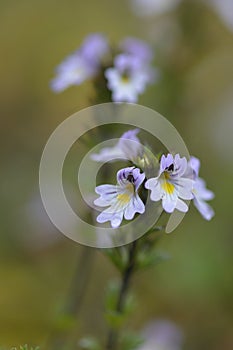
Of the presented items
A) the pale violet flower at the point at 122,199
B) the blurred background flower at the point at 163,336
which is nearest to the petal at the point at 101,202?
the pale violet flower at the point at 122,199

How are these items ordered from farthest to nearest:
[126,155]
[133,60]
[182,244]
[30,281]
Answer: [182,244], [30,281], [133,60], [126,155]

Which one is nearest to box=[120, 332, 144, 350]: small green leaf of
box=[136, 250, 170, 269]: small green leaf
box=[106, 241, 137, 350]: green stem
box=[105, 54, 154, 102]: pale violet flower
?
box=[106, 241, 137, 350]: green stem

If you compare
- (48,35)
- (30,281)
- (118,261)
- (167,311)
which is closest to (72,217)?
(30,281)

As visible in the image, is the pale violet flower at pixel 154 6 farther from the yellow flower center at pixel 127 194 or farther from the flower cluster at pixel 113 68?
the yellow flower center at pixel 127 194

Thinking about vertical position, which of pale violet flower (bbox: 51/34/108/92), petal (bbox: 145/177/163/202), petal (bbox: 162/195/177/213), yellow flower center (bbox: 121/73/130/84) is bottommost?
petal (bbox: 162/195/177/213)

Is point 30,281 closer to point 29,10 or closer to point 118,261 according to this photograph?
point 118,261

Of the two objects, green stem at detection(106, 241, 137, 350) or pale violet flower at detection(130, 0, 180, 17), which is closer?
green stem at detection(106, 241, 137, 350)

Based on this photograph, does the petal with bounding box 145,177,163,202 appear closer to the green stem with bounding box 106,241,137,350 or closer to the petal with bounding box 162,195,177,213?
the petal with bounding box 162,195,177,213
